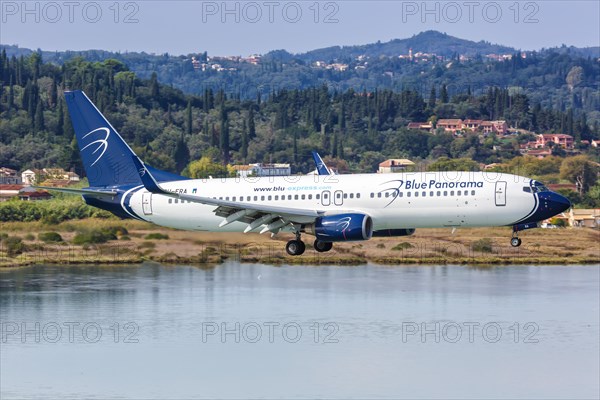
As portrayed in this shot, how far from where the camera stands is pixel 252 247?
156 meters

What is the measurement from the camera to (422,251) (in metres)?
158

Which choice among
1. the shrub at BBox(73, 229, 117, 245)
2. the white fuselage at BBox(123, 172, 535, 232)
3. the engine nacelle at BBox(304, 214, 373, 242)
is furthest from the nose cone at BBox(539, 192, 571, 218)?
the shrub at BBox(73, 229, 117, 245)

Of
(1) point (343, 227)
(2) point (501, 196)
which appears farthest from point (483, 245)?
(1) point (343, 227)

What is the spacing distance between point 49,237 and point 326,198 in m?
60.8

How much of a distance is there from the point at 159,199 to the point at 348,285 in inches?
2087

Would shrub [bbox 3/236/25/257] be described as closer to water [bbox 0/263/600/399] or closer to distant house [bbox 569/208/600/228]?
water [bbox 0/263/600/399]

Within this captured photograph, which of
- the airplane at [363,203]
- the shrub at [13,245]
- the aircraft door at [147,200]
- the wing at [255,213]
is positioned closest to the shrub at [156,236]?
the shrub at [13,245]

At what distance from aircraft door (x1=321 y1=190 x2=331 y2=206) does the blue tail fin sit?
14.2m

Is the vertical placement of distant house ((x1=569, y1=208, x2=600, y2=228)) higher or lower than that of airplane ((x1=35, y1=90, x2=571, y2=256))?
lower

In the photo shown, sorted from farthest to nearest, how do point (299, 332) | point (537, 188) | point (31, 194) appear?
point (31, 194) → point (299, 332) → point (537, 188)

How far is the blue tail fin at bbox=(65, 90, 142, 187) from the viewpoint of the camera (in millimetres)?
89750

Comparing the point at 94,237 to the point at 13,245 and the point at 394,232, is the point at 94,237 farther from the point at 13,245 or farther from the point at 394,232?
the point at 394,232

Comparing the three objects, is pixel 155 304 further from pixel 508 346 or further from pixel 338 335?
pixel 508 346

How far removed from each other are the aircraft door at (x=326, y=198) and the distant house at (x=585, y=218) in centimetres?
10411
